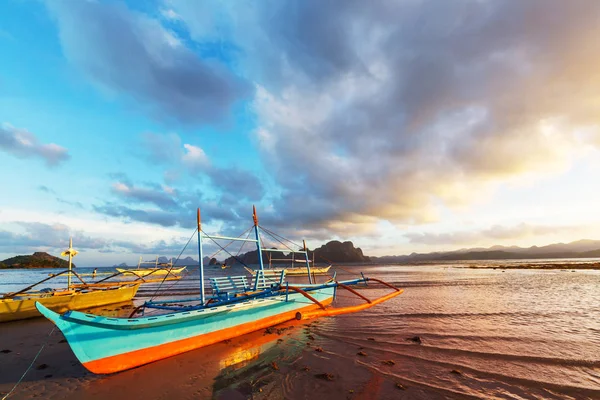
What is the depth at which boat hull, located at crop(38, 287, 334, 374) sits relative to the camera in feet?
23.1

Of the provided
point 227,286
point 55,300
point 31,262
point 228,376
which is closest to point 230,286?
point 227,286

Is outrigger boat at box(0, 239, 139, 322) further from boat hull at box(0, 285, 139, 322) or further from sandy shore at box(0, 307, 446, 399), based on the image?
sandy shore at box(0, 307, 446, 399)

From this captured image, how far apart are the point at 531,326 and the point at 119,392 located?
16.4m

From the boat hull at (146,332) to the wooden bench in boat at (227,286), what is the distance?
6.10 ft

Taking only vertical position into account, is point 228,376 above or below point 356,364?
above

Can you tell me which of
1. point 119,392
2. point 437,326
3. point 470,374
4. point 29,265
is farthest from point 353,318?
point 29,265

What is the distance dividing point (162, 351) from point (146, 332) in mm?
955

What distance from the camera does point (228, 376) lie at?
7602 mm

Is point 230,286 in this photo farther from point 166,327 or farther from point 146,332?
point 146,332

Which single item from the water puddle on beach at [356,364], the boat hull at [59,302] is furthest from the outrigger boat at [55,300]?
the water puddle on beach at [356,364]

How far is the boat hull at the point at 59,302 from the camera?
14531mm

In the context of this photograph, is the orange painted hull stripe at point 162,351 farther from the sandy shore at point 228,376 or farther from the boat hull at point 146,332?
the sandy shore at point 228,376

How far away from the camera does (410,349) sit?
991 cm

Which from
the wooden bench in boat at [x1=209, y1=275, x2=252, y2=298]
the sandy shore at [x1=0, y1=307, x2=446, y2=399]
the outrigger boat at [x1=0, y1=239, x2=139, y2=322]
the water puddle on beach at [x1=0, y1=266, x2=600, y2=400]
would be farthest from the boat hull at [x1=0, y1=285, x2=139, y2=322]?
the wooden bench in boat at [x1=209, y1=275, x2=252, y2=298]
